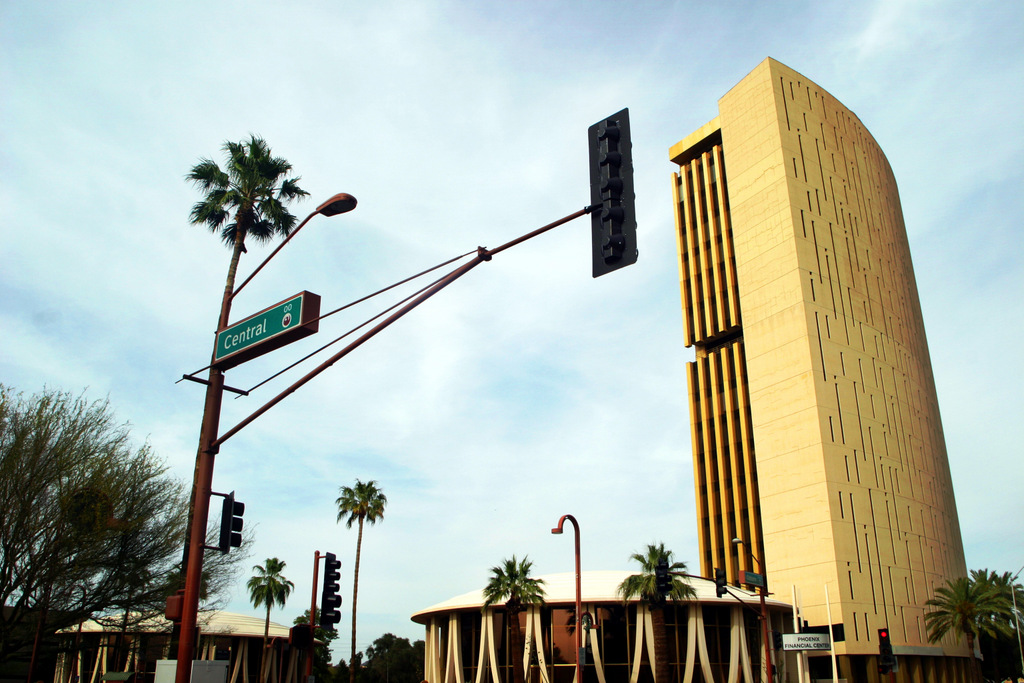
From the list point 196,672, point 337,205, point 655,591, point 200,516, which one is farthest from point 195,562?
point 655,591

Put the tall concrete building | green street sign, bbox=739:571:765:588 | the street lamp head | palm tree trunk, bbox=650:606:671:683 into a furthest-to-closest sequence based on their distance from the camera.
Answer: the tall concrete building → palm tree trunk, bbox=650:606:671:683 → green street sign, bbox=739:571:765:588 → the street lamp head

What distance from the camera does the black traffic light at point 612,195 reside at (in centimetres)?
848

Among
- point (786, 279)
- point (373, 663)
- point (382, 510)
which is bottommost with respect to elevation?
point (373, 663)

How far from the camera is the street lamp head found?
1336 centimetres

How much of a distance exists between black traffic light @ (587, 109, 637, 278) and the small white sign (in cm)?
3802

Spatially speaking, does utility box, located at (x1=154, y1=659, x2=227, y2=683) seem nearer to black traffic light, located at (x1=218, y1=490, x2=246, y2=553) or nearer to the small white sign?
black traffic light, located at (x1=218, y1=490, x2=246, y2=553)

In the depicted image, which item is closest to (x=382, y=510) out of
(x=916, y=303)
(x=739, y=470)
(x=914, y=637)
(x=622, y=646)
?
(x=622, y=646)

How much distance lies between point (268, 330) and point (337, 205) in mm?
2517

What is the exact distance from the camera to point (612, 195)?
8.63 metres

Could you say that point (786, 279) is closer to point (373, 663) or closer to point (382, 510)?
point (382, 510)

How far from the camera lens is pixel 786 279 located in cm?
6506

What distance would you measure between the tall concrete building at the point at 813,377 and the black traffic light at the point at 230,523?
50932 mm

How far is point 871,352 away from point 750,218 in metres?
15.9

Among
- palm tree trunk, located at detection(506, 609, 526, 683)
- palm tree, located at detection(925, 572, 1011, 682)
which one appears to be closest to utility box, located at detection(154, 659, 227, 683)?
palm tree trunk, located at detection(506, 609, 526, 683)
